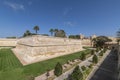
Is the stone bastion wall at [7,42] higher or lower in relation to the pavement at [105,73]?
higher

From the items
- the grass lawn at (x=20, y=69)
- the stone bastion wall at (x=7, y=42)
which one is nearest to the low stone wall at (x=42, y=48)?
the grass lawn at (x=20, y=69)

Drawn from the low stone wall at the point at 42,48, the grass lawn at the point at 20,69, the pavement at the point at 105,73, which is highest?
the low stone wall at the point at 42,48

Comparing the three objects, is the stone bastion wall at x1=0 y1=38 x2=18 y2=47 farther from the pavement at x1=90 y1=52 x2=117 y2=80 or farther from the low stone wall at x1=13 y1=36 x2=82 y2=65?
the pavement at x1=90 y1=52 x2=117 y2=80

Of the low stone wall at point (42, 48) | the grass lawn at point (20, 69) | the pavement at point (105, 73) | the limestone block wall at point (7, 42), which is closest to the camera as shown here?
the pavement at point (105, 73)

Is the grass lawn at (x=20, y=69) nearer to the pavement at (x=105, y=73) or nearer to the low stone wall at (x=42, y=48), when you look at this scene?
the low stone wall at (x=42, y=48)

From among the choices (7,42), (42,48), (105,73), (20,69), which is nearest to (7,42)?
(7,42)

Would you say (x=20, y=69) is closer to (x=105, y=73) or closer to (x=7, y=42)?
(x=105, y=73)

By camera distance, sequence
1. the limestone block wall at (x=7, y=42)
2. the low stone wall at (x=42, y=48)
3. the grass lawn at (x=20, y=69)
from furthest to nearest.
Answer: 1. the limestone block wall at (x=7, y=42)
2. the low stone wall at (x=42, y=48)
3. the grass lawn at (x=20, y=69)

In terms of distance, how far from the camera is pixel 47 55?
1019 inches

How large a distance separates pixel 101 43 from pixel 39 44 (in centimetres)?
3755

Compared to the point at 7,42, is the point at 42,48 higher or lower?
lower

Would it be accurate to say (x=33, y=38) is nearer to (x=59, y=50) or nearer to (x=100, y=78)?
(x=59, y=50)

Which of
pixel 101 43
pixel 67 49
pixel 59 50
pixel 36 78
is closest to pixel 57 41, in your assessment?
pixel 59 50

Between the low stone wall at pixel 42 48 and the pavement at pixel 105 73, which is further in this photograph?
the low stone wall at pixel 42 48
